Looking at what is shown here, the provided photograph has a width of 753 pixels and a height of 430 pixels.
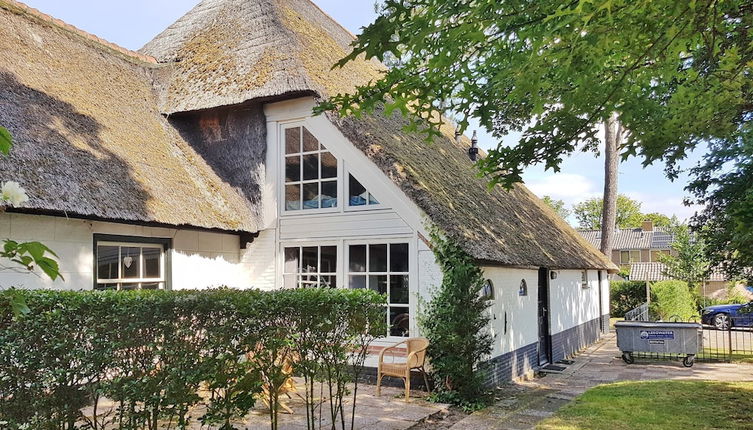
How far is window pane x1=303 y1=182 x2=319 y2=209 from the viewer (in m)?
10.9

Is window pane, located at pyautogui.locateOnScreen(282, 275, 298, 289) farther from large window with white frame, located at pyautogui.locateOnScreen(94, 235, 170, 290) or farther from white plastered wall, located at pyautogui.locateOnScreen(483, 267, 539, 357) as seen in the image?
white plastered wall, located at pyautogui.locateOnScreen(483, 267, 539, 357)

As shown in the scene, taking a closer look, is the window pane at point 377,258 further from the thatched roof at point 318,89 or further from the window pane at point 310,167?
the window pane at point 310,167

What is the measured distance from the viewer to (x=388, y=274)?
10.0m

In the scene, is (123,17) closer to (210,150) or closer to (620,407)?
(210,150)

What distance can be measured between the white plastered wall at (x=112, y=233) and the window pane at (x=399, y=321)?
115 inches

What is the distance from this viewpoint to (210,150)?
11.5m

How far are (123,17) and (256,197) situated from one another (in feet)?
24.2

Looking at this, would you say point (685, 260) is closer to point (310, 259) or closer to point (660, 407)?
point (660, 407)

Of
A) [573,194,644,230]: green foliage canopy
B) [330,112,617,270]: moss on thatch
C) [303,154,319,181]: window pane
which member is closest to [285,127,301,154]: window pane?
[303,154,319,181]: window pane

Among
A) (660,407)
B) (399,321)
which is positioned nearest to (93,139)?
(399,321)

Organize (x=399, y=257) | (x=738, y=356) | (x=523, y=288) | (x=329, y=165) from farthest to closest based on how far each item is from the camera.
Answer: (x=738, y=356) < (x=523, y=288) < (x=329, y=165) < (x=399, y=257)

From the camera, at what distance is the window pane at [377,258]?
33.2 ft

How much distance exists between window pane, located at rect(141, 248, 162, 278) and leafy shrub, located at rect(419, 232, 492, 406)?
15.8 feet

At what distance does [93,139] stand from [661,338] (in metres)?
13.4
